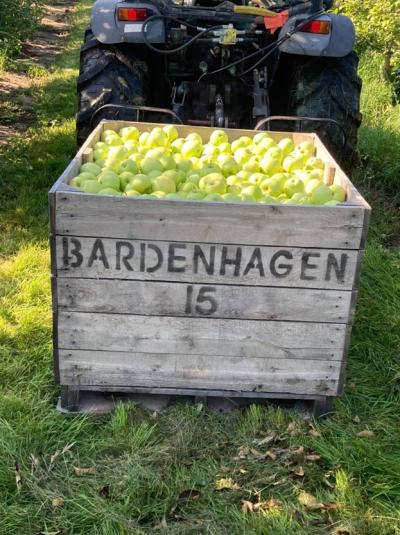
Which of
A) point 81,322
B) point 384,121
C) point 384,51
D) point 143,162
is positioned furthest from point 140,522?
point 384,51

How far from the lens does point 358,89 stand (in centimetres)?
458

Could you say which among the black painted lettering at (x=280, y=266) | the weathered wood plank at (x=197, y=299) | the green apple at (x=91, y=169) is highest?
the green apple at (x=91, y=169)

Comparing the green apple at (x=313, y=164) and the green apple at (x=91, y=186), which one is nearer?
the green apple at (x=91, y=186)

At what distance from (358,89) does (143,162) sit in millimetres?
1965

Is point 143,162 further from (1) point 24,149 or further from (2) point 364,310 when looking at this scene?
(1) point 24,149

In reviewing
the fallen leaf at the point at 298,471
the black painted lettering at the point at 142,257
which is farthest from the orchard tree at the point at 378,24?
the fallen leaf at the point at 298,471

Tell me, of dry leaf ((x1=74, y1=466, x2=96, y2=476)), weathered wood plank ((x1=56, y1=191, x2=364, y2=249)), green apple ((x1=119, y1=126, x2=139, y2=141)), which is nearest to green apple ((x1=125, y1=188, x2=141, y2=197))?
weathered wood plank ((x1=56, y1=191, x2=364, y2=249))

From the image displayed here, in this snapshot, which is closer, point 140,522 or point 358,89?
point 140,522

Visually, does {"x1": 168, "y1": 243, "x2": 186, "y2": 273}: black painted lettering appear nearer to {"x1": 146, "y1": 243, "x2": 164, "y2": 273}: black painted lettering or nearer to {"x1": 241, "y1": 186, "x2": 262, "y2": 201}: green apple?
{"x1": 146, "y1": 243, "x2": 164, "y2": 273}: black painted lettering

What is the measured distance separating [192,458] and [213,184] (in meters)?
1.15

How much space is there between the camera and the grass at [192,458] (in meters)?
2.44

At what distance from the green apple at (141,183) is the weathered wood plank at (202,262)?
391 millimetres

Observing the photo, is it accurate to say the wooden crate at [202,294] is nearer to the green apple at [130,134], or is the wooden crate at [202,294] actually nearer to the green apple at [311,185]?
the green apple at [311,185]

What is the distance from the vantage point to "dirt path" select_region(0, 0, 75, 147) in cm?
735
